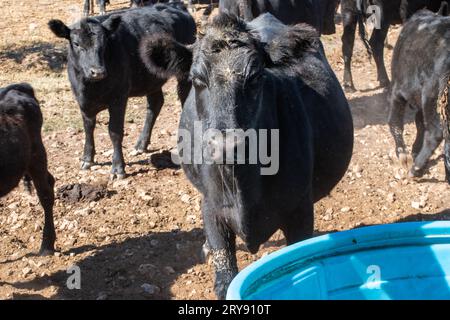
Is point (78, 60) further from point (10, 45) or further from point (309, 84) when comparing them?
point (10, 45)

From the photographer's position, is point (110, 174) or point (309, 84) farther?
point (110, 174)

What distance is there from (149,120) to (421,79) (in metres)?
3.38

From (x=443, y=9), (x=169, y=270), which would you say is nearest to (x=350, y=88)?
(x=443, y=9)

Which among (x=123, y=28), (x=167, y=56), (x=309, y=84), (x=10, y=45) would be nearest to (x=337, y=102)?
(x=309, y=84)

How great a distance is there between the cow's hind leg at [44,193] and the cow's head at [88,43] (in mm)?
1739

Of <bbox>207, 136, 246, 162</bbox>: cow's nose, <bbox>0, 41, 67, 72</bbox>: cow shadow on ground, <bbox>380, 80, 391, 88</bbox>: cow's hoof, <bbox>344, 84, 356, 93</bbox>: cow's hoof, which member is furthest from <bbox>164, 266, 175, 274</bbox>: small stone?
<bbox>0, 41, 67, 72</bbox>: cow shadow on ground

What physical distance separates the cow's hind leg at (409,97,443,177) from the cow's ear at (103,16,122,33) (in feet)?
11.8

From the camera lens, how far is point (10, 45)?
14.6 metres

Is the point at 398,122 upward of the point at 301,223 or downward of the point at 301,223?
downward

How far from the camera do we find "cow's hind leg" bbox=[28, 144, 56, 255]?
6.51 m

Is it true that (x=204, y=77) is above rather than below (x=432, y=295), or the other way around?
above

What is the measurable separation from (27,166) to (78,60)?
2.23m

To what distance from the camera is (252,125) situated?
4.20 metres

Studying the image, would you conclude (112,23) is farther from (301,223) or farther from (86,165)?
(301,223)
